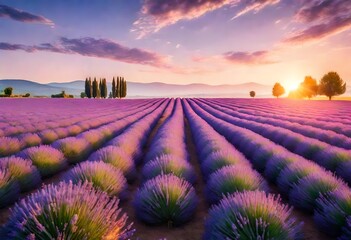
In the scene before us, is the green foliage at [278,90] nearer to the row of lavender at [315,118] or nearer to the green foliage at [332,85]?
the green foliage at [332,85]

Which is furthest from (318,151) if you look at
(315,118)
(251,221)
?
(315,118)

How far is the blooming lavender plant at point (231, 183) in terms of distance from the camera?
388 centimetres

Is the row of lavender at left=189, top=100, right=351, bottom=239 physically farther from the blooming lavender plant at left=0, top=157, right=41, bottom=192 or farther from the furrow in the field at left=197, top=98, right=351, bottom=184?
the blooming lavender plant at left=0, top=157, right=41, bottom=192

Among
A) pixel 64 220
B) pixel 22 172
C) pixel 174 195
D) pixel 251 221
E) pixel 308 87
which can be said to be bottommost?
pixel 22 172

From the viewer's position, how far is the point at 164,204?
3.55 m

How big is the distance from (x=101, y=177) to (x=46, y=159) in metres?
2.24

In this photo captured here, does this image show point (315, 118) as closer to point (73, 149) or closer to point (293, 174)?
point (293, 174)

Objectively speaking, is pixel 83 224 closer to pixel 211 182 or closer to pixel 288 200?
→ pixel 211 182

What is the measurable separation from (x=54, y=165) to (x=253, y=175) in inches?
143

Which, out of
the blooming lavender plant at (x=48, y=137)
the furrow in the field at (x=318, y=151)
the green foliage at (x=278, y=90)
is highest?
the green foliage at (x=278, y=90)

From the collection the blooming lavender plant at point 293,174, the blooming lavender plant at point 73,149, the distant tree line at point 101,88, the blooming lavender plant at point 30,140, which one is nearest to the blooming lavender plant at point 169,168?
the blooming lavender plant at point 293,174

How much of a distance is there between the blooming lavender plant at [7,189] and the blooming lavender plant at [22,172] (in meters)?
0.26

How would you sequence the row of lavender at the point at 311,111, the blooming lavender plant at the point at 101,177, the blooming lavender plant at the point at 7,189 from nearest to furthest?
the blooming lavender plant at the point at 101,177 < the blooming lavender plant at the point at 7,189 < the row of lavender at the point at 311,111

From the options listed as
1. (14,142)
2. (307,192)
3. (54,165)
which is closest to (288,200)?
(307,192)
